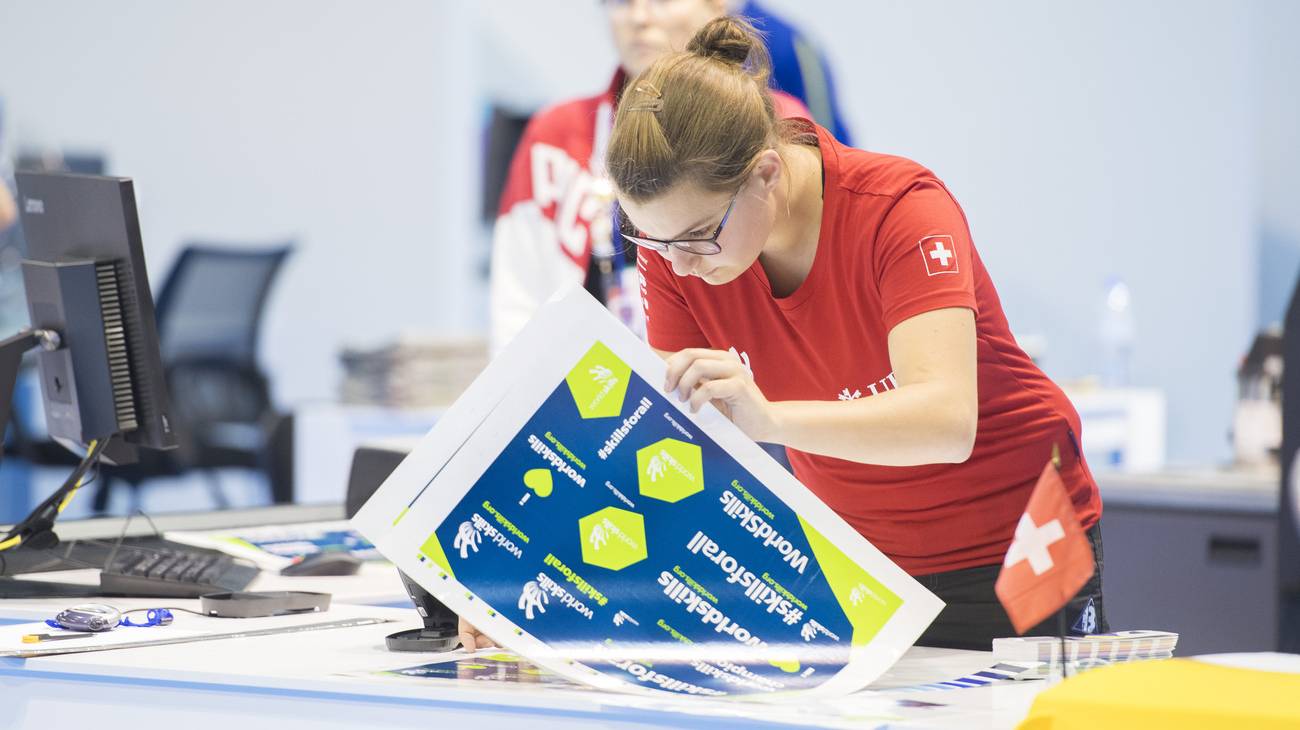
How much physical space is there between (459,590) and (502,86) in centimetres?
578

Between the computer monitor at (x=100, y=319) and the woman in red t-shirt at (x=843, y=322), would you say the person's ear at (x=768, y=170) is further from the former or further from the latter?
the computer monitor at (x=100, y=319)

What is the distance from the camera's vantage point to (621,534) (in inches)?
50.3

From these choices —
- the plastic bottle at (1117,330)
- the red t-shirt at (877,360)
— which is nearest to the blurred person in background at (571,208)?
the red t-shirt at (877,360)

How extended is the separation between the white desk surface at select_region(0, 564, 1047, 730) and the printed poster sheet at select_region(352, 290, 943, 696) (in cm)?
7

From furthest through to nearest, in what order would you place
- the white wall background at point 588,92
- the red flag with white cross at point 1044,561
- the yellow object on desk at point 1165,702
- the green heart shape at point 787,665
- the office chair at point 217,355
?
1. the white wall background at point 588,92
2. the office chair at point 217,355
3. the green heart shape at point 787,665
4. the red flag with white cross at point 1044,561
5. the yellow object on desk at point 1165,702

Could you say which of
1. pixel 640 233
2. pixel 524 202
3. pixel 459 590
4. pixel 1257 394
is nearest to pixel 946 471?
pixel 640 233

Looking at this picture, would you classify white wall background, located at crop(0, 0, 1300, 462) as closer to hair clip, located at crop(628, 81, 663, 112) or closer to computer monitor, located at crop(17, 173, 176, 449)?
computer monitor, located at crop(17, 173, 176, 449)

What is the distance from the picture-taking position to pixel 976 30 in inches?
228

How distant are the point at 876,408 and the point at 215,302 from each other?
14.4ft

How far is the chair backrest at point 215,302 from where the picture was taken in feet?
17.1

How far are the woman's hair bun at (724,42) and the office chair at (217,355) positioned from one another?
379cm

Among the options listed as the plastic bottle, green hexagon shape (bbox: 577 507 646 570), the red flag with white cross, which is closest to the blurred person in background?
green hexagon shape (bbox: 577 507 646 570)

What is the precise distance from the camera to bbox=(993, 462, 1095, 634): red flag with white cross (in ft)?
3.67

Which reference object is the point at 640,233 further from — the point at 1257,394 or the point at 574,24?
the point at 574,24
